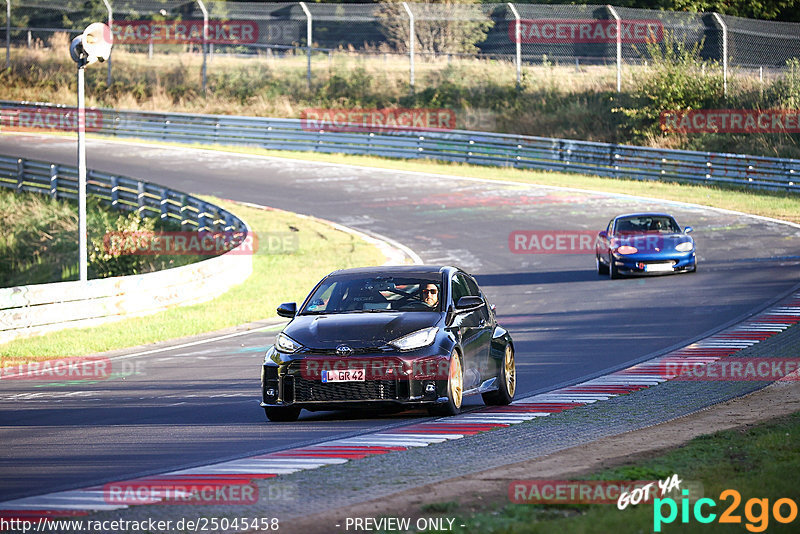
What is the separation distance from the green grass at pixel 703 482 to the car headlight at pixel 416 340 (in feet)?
9.16

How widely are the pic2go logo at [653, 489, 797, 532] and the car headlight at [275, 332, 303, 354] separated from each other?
194 inches

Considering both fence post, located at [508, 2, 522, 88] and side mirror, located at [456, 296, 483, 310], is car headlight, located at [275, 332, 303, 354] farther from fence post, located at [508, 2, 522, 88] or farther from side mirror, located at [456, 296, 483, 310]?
fence post, located at [508, 2, 522, 88]

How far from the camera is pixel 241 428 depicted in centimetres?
1054

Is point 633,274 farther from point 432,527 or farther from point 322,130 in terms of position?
point 322,130

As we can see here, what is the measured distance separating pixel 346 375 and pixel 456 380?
1.12m

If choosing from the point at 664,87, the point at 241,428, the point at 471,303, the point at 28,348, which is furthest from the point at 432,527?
the point at 664,87

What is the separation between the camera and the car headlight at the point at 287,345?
35.0ft

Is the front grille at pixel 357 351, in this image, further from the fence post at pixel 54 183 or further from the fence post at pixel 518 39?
the fence post at pixel 518 39

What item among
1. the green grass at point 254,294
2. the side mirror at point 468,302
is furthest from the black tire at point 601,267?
the side mirror at point 468,302

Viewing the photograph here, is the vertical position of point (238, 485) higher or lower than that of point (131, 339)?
higher

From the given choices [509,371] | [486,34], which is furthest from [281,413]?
[486,34]

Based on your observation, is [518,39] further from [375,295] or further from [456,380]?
[456,380]

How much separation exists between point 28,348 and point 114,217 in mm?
18756

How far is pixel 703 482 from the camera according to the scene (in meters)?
6.92
